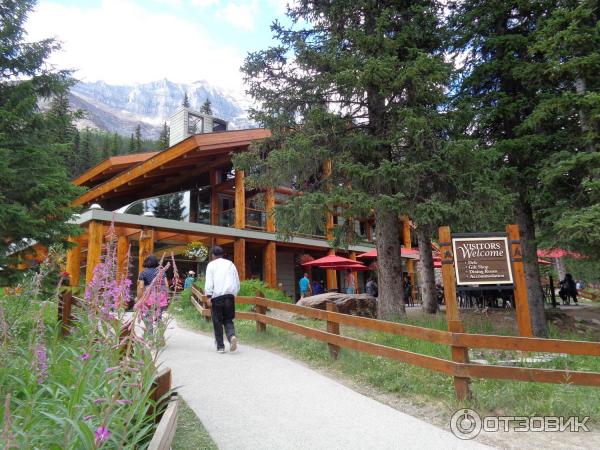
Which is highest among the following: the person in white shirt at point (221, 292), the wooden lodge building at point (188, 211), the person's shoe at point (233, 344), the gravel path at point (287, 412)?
the wooden lodge building at point (188, 211)

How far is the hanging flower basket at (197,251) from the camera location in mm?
16797

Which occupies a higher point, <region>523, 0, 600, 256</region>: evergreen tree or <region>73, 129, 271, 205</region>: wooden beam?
<region>73, 129, 271, 205</region>: wooden beam

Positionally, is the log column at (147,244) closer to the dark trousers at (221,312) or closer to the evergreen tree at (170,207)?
the evergreen tree at (170,207)

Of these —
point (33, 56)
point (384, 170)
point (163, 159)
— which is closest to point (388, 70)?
point (384, 170)

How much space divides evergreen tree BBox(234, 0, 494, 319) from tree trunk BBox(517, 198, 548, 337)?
2.31m

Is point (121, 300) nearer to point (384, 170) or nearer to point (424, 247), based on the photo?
point (384, 170)

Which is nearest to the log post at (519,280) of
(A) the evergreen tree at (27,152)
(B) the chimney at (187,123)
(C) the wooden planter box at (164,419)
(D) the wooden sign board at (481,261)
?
(D) the wooden sign board at (481,261)

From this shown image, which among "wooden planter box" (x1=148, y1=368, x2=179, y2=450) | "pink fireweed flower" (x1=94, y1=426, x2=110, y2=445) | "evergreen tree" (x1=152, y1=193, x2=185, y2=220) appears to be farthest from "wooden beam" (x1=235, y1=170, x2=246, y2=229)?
"pink fireweed flower" (x1=94, y1=426, x2=110, y2=445)

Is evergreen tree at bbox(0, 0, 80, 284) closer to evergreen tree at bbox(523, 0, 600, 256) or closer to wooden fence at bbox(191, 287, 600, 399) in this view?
wooden fence at bbox(191, 287, 600, 399)

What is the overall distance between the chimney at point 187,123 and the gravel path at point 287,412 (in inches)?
738

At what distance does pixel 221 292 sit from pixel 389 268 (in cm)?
419

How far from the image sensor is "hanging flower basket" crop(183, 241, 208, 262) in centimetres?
1680

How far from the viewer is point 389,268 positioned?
9.62m

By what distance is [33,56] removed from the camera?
869cm
